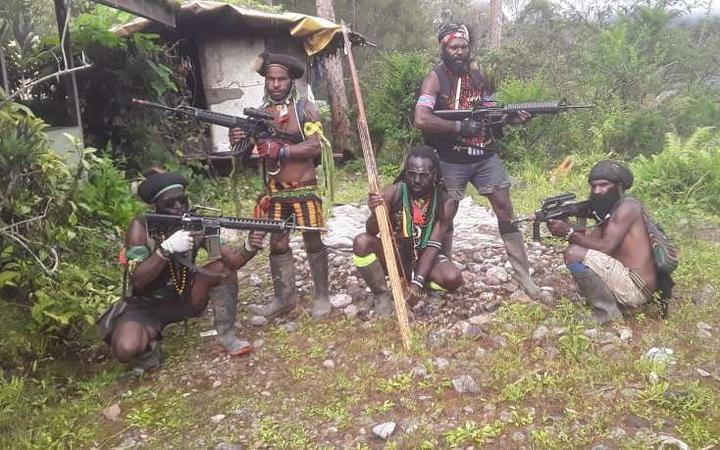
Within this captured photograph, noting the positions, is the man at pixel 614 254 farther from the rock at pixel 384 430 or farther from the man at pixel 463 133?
the rock at pixel 384 430

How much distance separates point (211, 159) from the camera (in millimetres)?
10047

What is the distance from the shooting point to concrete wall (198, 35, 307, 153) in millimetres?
10336

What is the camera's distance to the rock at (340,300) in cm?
489

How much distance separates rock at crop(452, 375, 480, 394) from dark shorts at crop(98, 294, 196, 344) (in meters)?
1.95

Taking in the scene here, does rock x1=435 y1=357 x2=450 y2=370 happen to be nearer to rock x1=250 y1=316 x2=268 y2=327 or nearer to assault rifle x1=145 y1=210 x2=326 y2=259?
assault rifle x1=145 y1=210 x2=326 y2=259

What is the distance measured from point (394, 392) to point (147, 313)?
1.76 m

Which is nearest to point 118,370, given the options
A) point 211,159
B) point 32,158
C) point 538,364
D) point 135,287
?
point 135,287

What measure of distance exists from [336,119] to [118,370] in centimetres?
918

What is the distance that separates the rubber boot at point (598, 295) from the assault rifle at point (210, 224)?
2108 mm

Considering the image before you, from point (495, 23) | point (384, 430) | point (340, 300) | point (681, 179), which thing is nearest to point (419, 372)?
point (384, 430)

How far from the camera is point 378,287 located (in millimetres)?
4500

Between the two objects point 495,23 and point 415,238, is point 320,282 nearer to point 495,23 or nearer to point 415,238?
point 415,238

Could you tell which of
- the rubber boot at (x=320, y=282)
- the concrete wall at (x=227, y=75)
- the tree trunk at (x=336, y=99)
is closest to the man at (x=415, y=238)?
the rubber boot at (x=320, y=282)

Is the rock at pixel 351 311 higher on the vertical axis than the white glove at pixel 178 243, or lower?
lower
